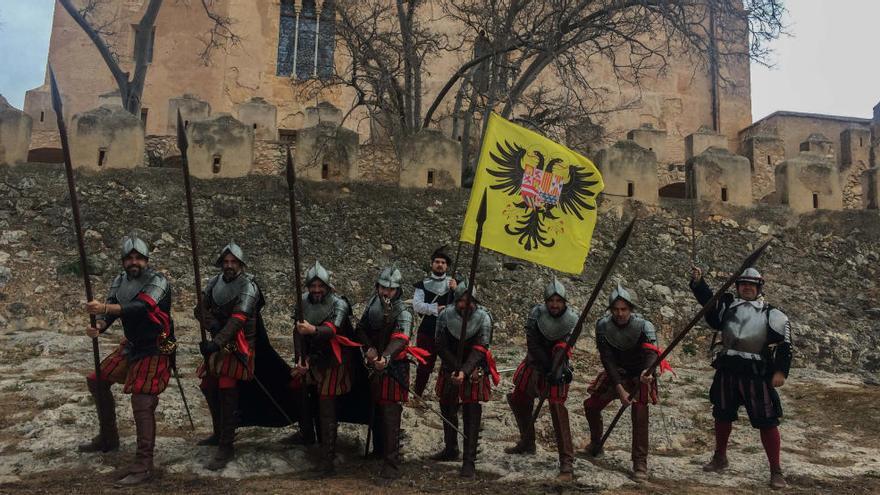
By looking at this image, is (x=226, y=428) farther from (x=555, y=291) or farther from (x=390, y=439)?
(x=555, y=291)

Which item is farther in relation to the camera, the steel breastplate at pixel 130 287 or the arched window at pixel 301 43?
the arched window at pixel 301 43

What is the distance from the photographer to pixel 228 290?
523 centimetres

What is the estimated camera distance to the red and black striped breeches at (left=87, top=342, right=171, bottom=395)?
15.8ft

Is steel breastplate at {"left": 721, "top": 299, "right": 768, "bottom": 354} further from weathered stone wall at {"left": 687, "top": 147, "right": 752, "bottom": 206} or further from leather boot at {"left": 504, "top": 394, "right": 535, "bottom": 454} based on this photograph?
weathered stone wall at {"left": 687, "top": 147, "right": 752, "bottom": 206}

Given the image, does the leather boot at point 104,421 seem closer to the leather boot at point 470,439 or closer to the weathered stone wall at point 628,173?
the leather boot at point 470,439

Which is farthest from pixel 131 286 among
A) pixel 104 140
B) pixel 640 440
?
pixel 104 140

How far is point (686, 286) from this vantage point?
412 inches

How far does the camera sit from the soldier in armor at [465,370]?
521cm

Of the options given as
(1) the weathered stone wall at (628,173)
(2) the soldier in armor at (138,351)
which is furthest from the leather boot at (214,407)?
(1) the weathered stone wall at (628,173)

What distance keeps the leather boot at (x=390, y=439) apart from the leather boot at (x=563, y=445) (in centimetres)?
114

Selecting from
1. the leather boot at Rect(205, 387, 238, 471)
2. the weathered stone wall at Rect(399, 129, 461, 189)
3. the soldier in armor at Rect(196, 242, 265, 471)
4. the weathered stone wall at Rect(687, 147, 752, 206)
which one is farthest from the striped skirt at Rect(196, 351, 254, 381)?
the weathered stone wall at Rect(687, 147, 752, 206)

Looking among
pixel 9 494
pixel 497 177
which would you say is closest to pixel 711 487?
pixel 497 177

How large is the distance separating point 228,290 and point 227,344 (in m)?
0.43

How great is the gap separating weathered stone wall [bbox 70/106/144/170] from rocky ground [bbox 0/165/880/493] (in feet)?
0.71
